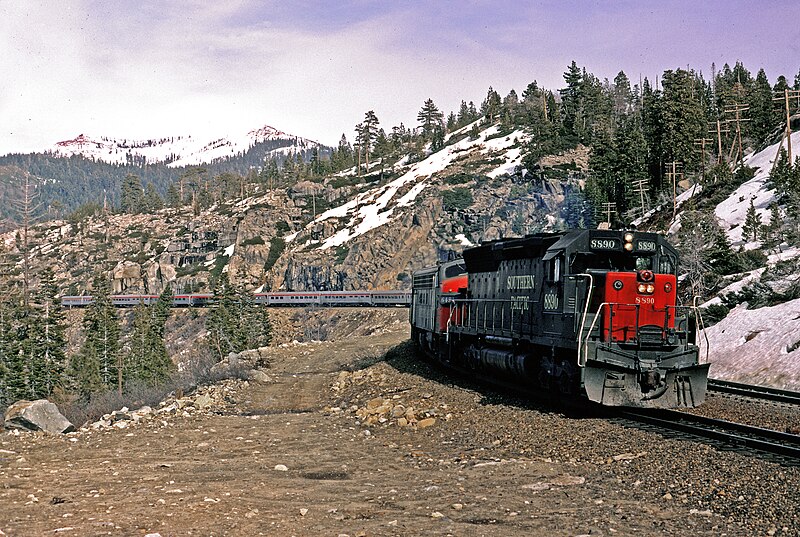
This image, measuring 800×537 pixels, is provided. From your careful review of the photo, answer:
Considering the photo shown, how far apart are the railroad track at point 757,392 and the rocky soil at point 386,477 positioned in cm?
578

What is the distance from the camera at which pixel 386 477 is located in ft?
33.0

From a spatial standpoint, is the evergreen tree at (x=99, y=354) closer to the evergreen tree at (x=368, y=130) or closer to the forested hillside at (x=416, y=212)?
the forested hillside at (x=416, y=212)

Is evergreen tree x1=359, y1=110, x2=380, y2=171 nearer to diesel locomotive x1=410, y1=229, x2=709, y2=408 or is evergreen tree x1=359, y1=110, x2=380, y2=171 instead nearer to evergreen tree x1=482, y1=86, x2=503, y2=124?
evergreen tree x1=482, y1=86, x2=503, y2=124

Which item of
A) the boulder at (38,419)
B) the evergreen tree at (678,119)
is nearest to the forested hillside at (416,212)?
the evergreen tree at (678,119)

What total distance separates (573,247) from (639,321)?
6.93 ft

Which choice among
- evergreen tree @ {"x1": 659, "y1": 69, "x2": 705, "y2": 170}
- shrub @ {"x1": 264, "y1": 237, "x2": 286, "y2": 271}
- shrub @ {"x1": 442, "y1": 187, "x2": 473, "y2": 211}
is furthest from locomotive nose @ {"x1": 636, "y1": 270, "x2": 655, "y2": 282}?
shrub @ {"x1": 264, "y1": 237, "x2": 286, "y2": 271}

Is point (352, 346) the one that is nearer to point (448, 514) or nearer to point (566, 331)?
point (566, 331)

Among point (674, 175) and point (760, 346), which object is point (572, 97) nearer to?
point (674, 175)

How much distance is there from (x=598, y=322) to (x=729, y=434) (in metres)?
3.75

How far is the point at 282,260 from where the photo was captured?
401ft


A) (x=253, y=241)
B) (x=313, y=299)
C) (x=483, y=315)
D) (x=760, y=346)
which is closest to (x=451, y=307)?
(x=483, y=315)

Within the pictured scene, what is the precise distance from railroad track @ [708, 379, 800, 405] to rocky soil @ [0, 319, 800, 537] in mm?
5779

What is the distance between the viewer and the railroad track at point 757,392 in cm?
1694

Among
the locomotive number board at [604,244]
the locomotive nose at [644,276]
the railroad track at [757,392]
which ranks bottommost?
the railroad track at [757,392]
